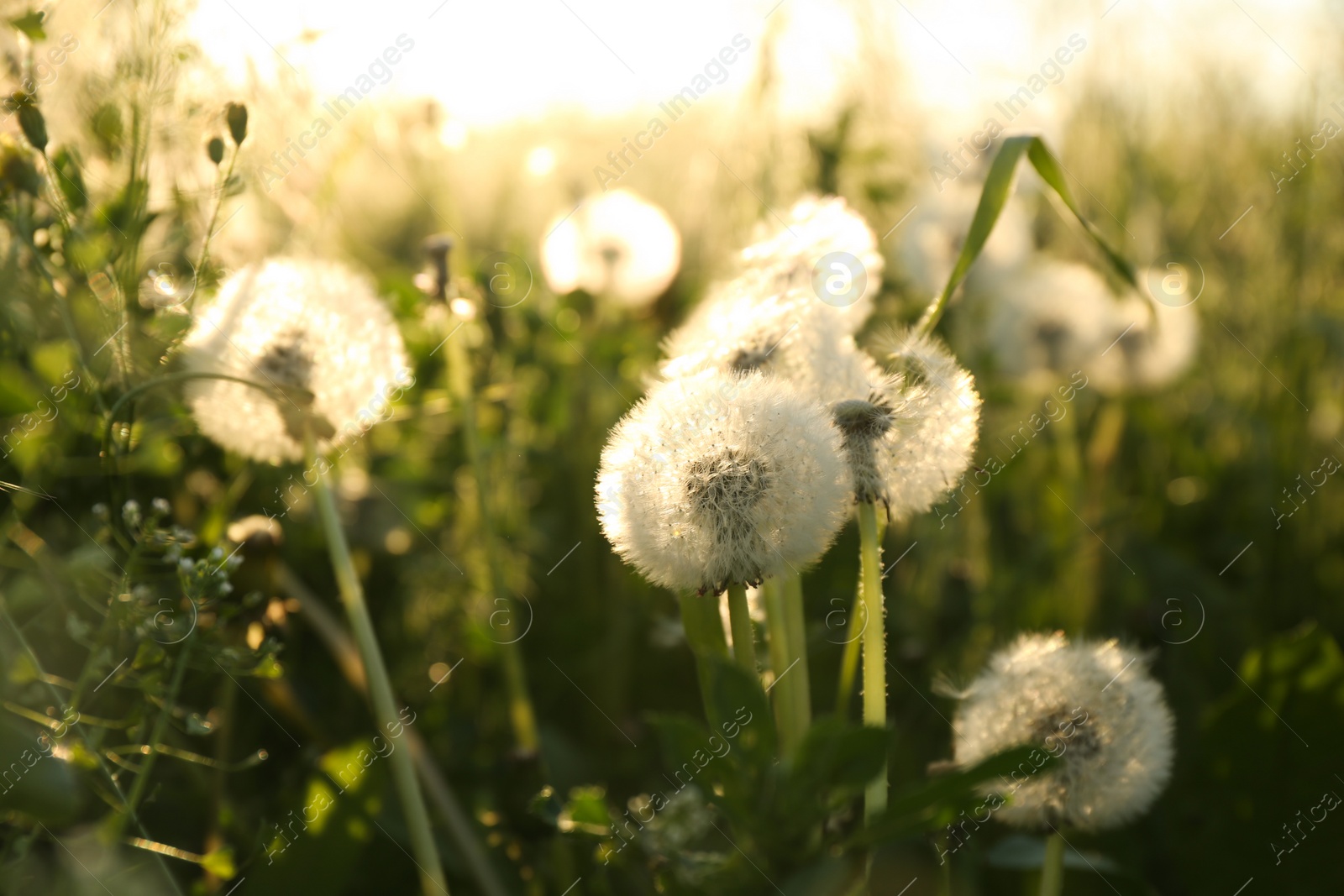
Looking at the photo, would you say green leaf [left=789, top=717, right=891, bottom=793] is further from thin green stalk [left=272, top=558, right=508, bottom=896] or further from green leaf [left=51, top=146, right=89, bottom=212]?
green leaf [left=51, top=146, right=89, bottom=212]

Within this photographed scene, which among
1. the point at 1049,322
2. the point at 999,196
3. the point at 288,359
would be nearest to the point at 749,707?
the point at 999,196

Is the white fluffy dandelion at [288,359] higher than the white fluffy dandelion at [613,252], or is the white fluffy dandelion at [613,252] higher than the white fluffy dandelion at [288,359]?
the white fluffy dandelion at [613,252]

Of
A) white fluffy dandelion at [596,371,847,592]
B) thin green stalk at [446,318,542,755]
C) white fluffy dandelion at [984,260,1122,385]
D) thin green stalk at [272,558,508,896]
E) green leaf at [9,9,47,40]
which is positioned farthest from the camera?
white fluffy dandelion at [984,260,1122,385]

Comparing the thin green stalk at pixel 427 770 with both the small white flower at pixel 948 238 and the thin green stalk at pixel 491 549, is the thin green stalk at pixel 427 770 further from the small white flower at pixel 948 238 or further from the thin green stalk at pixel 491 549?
the small white flower at pixel 948 238

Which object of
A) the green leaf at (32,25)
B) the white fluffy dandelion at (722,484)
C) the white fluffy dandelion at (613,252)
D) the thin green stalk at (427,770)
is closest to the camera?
the white fluffy dandelion at (722,484)

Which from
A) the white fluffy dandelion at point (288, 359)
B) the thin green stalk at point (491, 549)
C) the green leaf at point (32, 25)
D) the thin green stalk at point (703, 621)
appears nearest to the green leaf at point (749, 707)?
the thin green stalk at point (703, 621)

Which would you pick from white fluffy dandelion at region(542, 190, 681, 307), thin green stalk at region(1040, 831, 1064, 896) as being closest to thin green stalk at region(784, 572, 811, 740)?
thin green stalk at region(1040, 831, 1064, 896)

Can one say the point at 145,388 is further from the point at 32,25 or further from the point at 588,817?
the point at 588,817
